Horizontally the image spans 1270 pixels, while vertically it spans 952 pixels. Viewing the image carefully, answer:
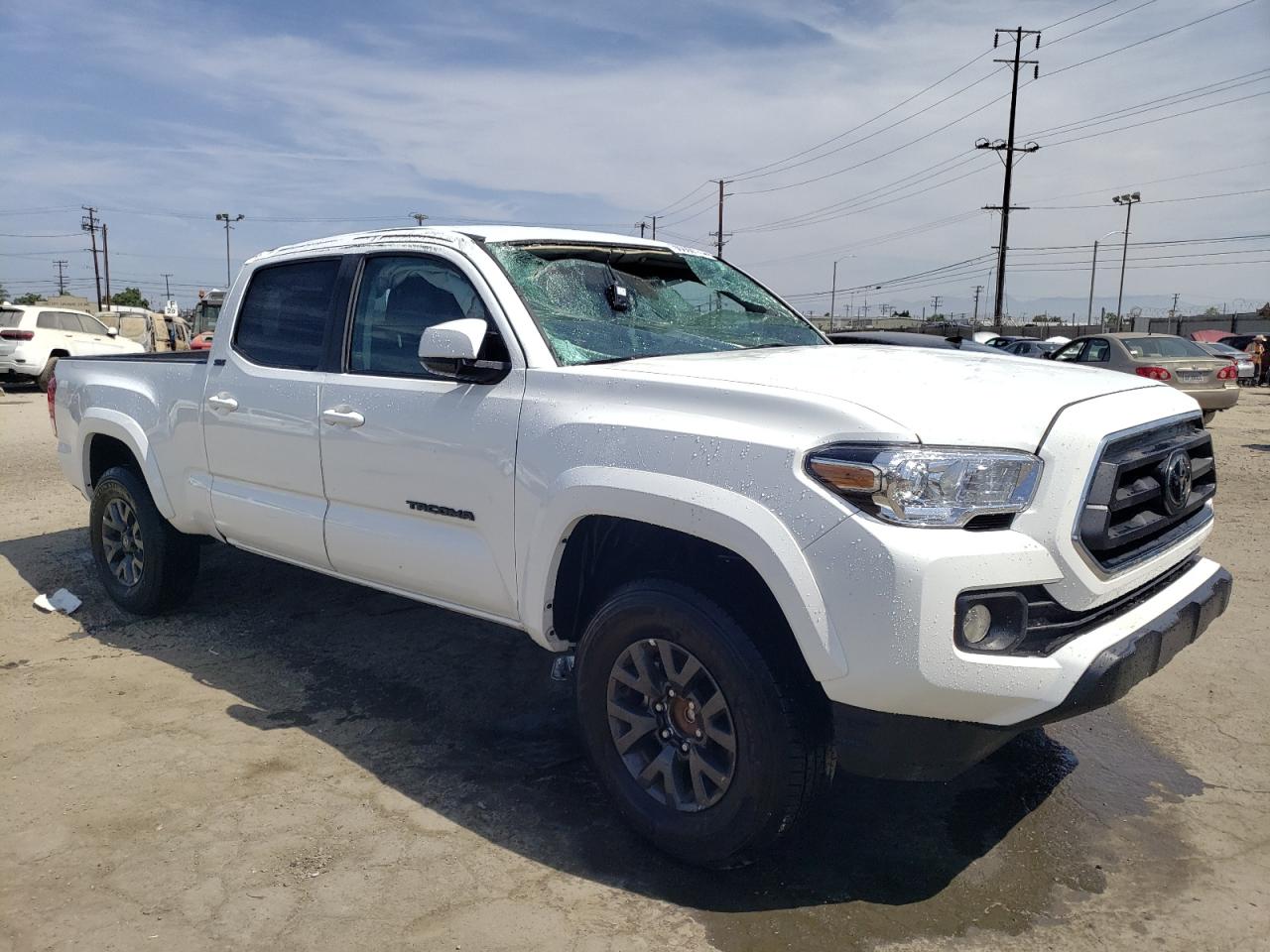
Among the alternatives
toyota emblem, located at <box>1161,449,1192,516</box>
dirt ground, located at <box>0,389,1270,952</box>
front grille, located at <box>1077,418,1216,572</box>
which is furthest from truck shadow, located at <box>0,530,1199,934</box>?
toyota emblem, located at <box>1161,449,1192,516</box>

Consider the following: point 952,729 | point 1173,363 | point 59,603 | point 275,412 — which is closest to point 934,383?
point 952,729

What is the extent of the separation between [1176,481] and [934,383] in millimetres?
800

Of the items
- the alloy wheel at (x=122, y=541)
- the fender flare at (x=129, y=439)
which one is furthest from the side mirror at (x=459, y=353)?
the alloy wheel at (x=122, y=541)

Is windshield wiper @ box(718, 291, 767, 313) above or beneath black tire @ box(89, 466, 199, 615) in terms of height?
above

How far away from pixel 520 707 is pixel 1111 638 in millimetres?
2502

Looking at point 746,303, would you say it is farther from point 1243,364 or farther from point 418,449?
point 1243,364

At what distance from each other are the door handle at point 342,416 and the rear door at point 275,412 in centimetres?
11

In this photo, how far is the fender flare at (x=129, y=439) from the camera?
16.8 feet

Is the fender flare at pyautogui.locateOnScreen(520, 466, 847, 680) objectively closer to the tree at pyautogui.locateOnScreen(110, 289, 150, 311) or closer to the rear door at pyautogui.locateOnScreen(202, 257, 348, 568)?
the rear door at pyautogui.locateOnScreen(202, 257, 348, 568)

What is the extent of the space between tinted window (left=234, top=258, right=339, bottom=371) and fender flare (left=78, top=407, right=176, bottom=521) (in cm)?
92

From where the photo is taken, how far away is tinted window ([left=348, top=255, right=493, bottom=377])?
378cm

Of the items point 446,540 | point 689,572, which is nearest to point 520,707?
point 446,540

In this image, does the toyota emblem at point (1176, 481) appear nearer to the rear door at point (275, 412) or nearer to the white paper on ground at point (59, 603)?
the rear door at point (275, 412)

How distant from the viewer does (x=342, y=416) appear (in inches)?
155
